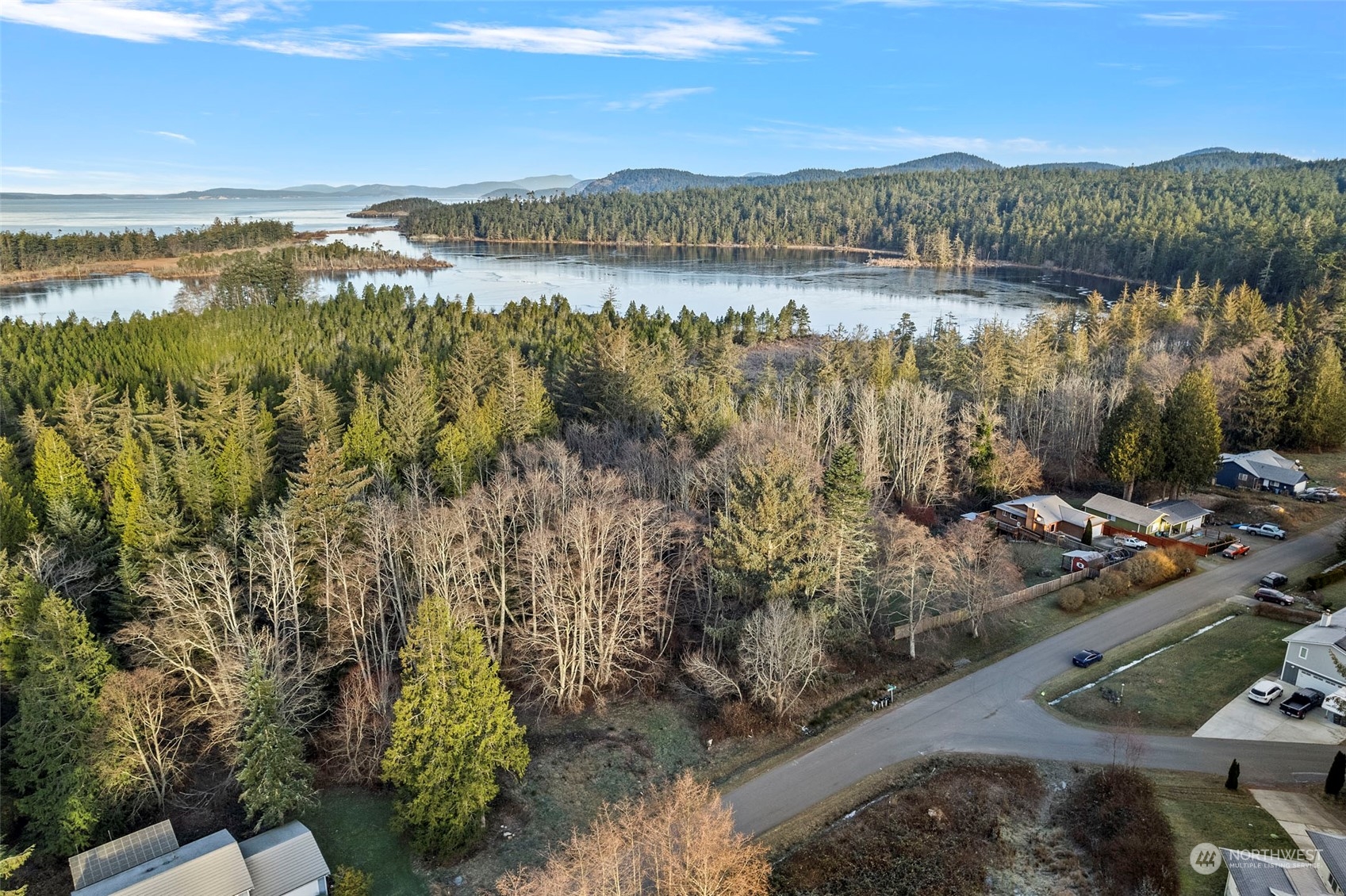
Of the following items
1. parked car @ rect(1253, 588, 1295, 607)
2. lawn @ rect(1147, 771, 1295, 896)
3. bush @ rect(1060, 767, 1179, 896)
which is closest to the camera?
bush @ rect(1060, 767, 1179, 896)

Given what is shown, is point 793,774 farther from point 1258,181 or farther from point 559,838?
point 1258,181

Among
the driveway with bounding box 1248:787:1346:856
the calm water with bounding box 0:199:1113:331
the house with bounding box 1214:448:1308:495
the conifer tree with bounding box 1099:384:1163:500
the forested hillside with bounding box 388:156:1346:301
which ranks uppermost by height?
the forested hillside with bounding box 388:156:1346:301

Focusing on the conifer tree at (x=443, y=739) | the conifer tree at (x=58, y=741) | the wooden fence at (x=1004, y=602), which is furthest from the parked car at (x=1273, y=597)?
the conifer tree at (x=58, y=741)

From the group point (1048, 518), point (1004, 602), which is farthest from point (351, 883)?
point (1048, 518)

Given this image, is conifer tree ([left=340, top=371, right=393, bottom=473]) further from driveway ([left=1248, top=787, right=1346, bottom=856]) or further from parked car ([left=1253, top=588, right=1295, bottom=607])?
parked car ([left=1253, top=588, right=1295, bottom=607])

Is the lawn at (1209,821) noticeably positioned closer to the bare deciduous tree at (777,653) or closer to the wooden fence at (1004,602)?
the wooden fence at (1004,602)

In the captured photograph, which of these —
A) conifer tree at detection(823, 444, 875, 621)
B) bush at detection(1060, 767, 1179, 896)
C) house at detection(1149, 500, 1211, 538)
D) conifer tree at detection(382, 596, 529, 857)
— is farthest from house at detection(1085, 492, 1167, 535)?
conifer tree at detection(382, 596, 529, 857)
